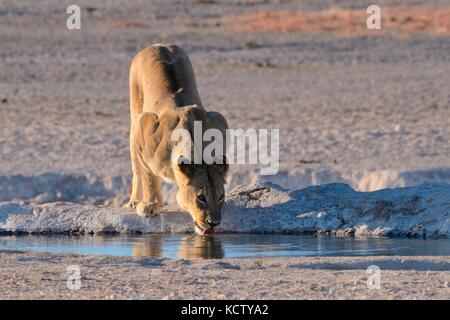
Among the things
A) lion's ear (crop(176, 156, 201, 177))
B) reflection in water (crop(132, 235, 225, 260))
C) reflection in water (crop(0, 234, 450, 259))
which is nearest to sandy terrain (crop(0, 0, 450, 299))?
reflection in water (crop(0, 234, 450, 259))

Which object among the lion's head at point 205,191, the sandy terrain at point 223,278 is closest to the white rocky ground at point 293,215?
the lion's head at point 205,191

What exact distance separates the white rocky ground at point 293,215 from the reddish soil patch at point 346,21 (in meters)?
19.2

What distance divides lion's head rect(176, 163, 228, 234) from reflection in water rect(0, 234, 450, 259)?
0.21 metres

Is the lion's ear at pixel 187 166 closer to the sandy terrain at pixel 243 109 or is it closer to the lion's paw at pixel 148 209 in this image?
the lion's paw at pixel 148 209

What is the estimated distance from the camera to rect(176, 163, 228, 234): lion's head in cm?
1033

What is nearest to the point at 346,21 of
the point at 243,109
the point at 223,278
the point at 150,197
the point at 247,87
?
the point at 247,87

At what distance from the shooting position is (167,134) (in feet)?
35.7

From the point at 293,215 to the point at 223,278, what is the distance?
2.90 metres

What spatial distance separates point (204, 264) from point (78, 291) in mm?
1413

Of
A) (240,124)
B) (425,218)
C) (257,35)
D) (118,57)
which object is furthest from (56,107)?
(425,218)

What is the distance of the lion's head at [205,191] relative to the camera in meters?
10.3

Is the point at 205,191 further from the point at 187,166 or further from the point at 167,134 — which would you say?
the point at 167,134

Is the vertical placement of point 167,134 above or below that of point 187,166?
above

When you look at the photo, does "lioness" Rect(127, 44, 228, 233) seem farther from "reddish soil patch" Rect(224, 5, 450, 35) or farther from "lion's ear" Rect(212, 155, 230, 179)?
"reddish soil patch" Rect(224, 5, 450, 35)
